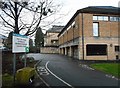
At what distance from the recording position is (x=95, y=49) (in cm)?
3938

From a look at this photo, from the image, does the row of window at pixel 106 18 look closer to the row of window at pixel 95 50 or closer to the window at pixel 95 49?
the window at pixel 95 49

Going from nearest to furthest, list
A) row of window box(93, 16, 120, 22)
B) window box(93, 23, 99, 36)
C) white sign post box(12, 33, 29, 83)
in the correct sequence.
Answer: white sign post box(12, 33, 29, 83)
window box(93, 23, 99, 36)
row of window box(93, 16, 120, 22)

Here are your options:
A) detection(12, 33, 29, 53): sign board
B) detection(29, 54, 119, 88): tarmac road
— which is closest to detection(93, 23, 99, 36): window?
detection(29, 54, 119, 88): tarmac road

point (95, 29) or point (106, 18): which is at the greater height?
point (106, 18)

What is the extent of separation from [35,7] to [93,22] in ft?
69.3

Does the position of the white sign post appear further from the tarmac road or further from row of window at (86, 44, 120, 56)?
row of window at (86, 44, 120, 56)

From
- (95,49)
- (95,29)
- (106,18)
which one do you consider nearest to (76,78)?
(95,49)

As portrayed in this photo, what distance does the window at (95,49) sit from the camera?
128ft

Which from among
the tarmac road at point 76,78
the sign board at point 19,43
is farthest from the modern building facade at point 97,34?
the sign board at point 19,43

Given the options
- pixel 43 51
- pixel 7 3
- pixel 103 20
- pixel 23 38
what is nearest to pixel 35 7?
pixel 7 3

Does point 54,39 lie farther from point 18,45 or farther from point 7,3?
point 18,45

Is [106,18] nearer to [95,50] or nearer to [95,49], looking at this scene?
[95,49]

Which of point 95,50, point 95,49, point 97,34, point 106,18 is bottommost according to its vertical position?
point 95,50

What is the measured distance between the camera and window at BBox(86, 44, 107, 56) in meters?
39.0
